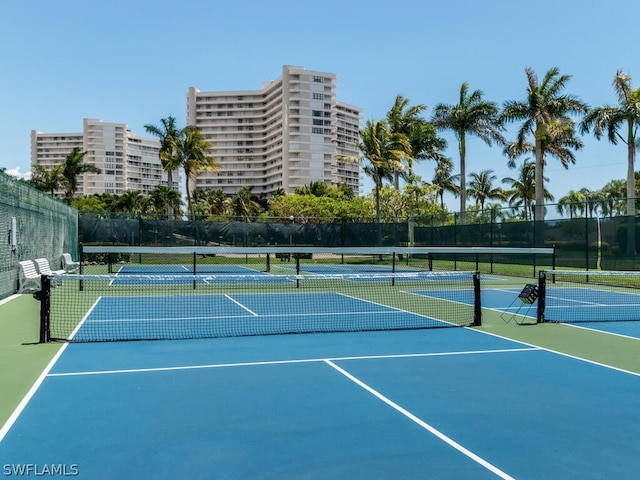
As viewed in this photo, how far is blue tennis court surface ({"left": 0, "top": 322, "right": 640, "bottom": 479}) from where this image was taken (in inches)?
173

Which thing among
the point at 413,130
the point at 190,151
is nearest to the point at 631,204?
the point at 413,130

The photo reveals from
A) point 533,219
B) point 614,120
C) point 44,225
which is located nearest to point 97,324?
point 44,225

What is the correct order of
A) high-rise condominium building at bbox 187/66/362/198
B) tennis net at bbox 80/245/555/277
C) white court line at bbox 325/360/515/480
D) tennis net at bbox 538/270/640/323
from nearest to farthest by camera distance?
white court line at bbox 325/360/515/480 → tennis net at bbox 538/270/640/323 → tennis net at bbox 80/245/555/277 → high-rise condominium building at bbox 187/66/362/198

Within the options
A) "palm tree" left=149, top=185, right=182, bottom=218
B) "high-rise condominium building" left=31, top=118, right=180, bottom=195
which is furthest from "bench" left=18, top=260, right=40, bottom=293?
"high-rise condominium building" left=31, top=118, right=180, bottom=195

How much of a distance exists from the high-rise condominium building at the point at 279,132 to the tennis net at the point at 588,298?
105 metres

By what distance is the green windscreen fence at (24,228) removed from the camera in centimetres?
1420

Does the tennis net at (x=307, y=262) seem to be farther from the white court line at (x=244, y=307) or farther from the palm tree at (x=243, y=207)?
the palm tree at (x=243, y=207)

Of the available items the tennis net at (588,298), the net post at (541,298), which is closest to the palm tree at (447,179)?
the tennis net at (588,298)

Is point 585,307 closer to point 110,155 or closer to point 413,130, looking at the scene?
point 413,130

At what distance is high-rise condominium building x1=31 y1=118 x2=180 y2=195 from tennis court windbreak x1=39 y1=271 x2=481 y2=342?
155 meters

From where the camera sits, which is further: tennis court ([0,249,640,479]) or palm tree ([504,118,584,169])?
palm tree ([504,118,584,169])

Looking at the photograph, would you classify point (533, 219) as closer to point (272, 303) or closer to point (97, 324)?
point (272, 303)

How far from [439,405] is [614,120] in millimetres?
30116

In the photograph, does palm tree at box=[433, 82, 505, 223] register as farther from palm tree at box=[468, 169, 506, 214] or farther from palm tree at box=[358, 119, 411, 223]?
palm tree at box=[468, 169, 506, 214]
